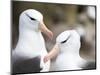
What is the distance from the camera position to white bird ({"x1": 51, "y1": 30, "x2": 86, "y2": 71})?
2.41 meters

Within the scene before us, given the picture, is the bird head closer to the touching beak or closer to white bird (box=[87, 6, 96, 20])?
the touching beak

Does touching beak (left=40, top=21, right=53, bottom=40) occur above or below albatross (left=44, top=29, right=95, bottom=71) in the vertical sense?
above

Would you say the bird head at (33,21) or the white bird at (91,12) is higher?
the white bird at (91,12)

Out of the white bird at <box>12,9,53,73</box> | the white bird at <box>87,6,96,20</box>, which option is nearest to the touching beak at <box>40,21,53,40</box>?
the white bird at <box>12,9,53,73</box>

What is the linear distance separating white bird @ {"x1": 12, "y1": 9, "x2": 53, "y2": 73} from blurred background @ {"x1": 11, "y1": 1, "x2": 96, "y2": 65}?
0.05 metres

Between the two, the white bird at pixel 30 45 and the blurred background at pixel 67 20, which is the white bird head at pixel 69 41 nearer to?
the blurred background at pixel 67 20

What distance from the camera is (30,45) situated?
7.57 feet

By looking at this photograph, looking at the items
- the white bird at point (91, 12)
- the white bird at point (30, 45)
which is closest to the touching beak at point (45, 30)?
the white bird at point (30, 45)

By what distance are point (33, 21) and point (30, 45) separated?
27cm

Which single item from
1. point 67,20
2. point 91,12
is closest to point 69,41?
point 67,20

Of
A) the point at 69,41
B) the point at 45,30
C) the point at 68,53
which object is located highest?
the point at 45,30

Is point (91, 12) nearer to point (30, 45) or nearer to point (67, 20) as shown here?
point (67, 20)

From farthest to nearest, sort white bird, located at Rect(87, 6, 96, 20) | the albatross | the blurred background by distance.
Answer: white bird, located at Rect(87, 6, 96, 20) < the albatross < the blurred background

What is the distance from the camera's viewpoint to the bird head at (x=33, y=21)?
2.29 meters
